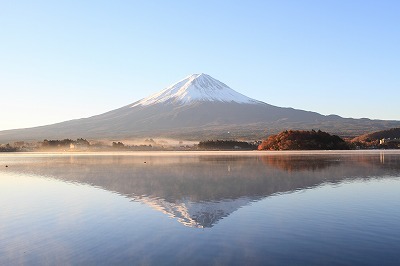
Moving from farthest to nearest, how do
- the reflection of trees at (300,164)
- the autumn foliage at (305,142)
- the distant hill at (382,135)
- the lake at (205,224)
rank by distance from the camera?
the distant hill at (382,135)
the autumn foliage at (305,142)
the reflection of trees at (300,164)
the lake at (205,224)

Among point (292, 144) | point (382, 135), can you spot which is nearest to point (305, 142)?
point (292, 144)

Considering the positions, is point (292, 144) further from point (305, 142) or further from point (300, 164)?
point (300, 164)

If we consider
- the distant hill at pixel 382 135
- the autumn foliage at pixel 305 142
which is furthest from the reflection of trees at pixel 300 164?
the distant hill at pixel 382 135

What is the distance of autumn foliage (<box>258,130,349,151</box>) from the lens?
79312mm

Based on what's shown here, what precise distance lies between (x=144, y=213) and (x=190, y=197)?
3471 millimetres

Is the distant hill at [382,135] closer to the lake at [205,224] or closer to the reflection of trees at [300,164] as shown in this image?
the reflection of trees at [300,164]

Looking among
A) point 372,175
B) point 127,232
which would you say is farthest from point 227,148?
point 127,232

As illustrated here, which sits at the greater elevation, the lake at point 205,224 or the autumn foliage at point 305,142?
the autumn foliage at point 305,142

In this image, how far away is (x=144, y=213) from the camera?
14289mm

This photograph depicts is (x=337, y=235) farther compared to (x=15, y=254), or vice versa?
(x=337, y=235)

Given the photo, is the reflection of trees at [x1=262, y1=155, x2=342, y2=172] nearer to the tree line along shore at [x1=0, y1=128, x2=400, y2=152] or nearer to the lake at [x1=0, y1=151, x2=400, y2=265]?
the lake at [x1=0, y1=151, x2=400, y2=265]

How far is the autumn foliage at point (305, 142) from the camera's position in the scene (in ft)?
260

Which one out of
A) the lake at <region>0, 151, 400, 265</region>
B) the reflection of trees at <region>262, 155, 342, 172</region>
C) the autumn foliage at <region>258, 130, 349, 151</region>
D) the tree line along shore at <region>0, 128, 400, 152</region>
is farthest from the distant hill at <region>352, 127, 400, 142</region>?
the lake at <region>0, 151, 400, 265</region>

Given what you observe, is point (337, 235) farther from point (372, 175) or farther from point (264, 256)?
point (372, 175)
